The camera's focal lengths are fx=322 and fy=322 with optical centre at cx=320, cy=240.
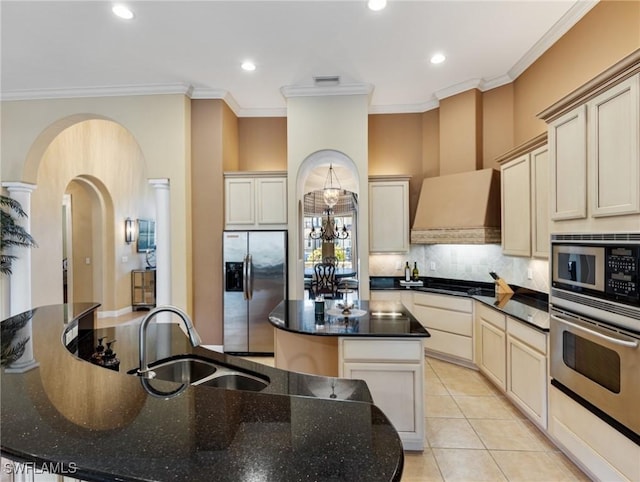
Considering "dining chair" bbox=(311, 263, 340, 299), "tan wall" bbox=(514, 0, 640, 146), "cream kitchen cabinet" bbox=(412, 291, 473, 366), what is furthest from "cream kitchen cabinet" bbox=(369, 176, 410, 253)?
"tan wall" bbox=(514, 0, 640, 146)

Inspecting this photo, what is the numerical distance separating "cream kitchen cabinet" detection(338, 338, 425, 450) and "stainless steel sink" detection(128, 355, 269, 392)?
0.97 metres

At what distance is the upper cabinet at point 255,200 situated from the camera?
461 centimetres

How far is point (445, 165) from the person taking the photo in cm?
464

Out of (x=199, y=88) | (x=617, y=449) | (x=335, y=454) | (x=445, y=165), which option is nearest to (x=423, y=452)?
(x=617, y=449)

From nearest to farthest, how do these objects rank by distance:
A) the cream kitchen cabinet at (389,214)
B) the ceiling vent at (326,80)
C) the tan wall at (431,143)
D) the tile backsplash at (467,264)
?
1. the tile backsplash at (467,264)
2. the ceiling vent at (326,80)
3. the cream kitchen cabinet at (389,214)
4. the tan wall at (431,143)

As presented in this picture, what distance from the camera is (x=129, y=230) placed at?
7.22 metres

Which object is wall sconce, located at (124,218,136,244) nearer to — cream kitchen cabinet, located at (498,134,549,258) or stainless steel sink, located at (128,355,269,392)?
stainless steel sink, located at (128,355,269,392)

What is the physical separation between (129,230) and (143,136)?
11.9ft

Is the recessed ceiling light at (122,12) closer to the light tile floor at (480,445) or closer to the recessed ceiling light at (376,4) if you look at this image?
the recessed ceiling light at (376,4)

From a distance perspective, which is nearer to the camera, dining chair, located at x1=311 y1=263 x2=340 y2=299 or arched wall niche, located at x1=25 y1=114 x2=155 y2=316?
arched wall niche, located at x1=25 y1=114 x2=155 y2=316

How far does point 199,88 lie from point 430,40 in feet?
9.86

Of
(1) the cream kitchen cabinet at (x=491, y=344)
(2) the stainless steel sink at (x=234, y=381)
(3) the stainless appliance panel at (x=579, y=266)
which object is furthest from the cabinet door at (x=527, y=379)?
(2) the stainless steel sink at (x=234, y=381)

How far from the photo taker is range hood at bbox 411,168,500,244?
3869 mm

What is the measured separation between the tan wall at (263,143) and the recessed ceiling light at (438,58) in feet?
7.98
